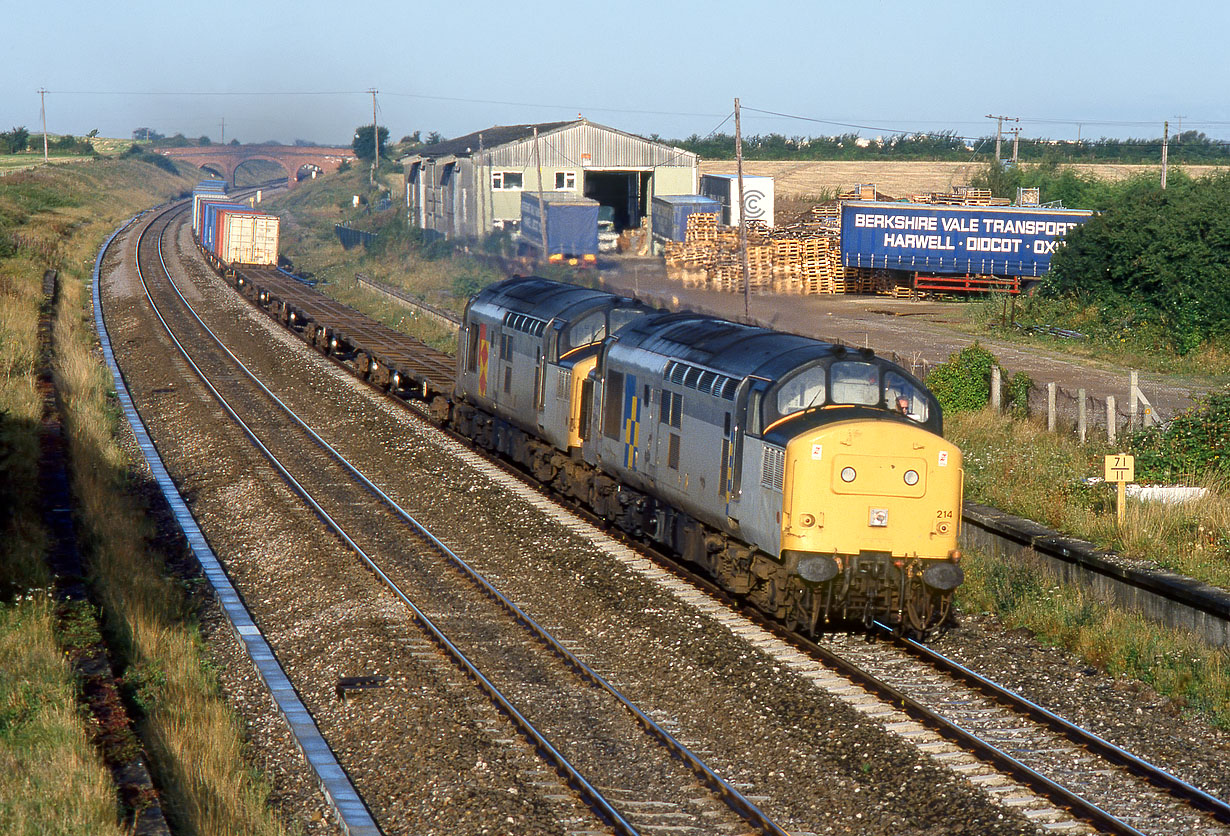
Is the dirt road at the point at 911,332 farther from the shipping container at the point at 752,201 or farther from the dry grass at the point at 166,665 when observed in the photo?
the dry grass at the point at 166,665

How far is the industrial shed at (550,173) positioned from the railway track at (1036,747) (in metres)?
49.6

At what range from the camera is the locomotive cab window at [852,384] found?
44.7 feet

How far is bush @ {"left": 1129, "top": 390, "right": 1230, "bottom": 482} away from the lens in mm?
17844

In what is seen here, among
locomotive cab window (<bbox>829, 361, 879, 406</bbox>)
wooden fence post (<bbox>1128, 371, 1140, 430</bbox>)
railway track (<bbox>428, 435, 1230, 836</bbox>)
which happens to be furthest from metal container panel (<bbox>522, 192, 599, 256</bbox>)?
railway track (<bbox>428, 435, 1230, 836</bbox>)

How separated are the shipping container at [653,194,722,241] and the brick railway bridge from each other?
98630mm

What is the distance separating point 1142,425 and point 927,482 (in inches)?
320

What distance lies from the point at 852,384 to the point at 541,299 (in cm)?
954

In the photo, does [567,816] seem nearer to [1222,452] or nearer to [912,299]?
[1222,452]

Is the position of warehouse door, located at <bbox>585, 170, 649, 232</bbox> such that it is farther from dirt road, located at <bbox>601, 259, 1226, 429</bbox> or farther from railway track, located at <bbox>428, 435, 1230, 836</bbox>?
railway track, located at <bbox>428, 435, 1230, 836</bbox>

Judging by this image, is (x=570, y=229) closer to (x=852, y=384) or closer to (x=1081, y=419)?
(x=1081, y=419)

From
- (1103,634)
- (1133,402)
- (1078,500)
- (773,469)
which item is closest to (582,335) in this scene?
(773,469)

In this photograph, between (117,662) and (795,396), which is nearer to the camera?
(117,662)

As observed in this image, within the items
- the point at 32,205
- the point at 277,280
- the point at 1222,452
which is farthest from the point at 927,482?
the point at 32,205

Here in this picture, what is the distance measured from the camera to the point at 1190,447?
18266mm
